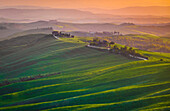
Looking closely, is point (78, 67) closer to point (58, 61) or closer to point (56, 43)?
point (58, 61)

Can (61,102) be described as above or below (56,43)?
below

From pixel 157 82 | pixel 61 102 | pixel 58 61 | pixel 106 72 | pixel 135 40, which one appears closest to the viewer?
pixel 61 102

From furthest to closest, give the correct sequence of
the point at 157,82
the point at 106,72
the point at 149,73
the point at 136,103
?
the point at 106,72, the point at 149,73, the point at 157,82, the point at 136,103

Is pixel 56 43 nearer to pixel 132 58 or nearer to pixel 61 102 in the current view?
pixel 132 58

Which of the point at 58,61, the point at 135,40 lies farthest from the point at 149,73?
the point at 135,40

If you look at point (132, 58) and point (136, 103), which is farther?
point (132, 58)

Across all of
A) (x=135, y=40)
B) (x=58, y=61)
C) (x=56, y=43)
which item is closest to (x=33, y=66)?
(x=58, y=61)
